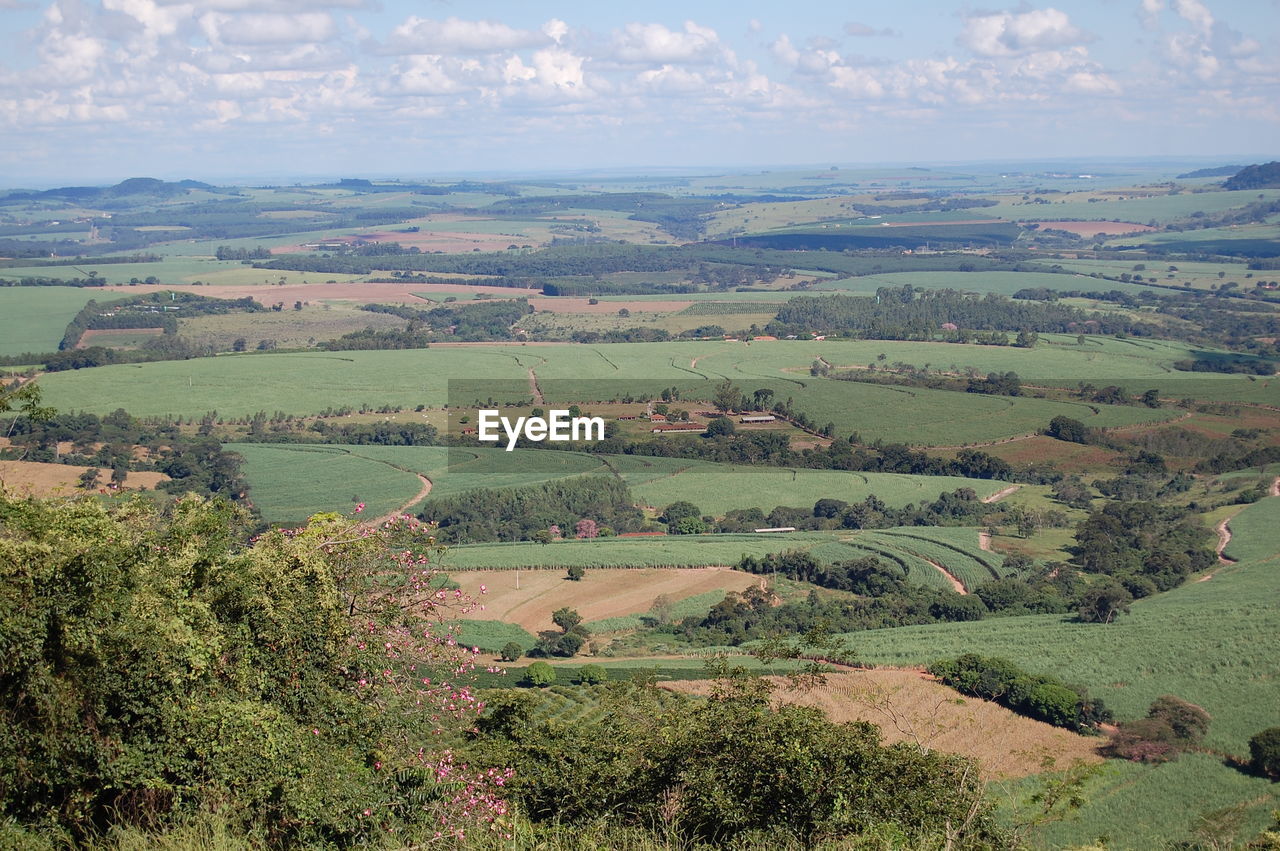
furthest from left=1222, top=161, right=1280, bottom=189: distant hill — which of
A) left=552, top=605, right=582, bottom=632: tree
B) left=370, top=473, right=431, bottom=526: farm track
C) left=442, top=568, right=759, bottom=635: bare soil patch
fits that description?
left=552, top=605, right=582, bottom=632: tree

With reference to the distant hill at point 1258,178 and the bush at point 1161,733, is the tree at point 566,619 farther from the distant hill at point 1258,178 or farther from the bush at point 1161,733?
the distant hill at point 1258,178

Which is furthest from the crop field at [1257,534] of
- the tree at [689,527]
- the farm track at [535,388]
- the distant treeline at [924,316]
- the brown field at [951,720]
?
the distant treeline at [924,316]

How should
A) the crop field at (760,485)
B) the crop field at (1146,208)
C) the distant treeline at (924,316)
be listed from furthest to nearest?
the crop field at (1146,208) < the distant treeline at (924,316) < the crop field at (760,485)

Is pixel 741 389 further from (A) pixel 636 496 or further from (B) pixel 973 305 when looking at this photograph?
(B) pixel 973 305

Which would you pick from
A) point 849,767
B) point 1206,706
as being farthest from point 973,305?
point 849,767

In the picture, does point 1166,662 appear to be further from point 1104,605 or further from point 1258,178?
point 1258,178
